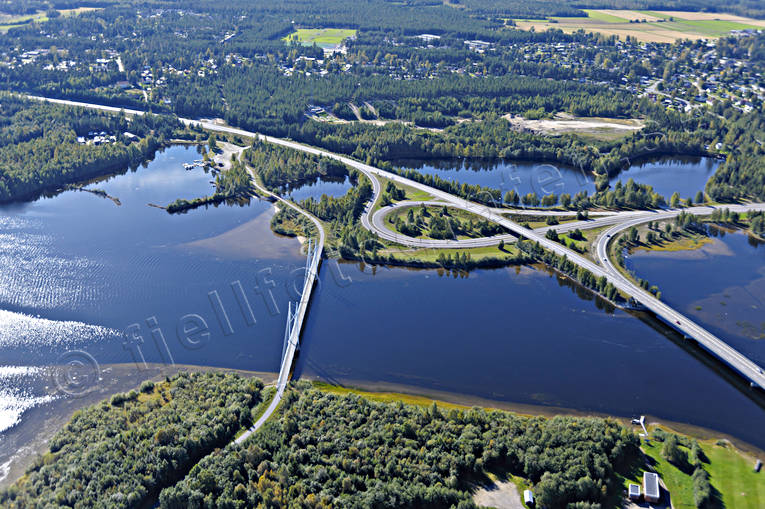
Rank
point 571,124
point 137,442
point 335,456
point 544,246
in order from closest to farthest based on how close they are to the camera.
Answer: point 335,456
point 137,442
point 544,246
point 571,124

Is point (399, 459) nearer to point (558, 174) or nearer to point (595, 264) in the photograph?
point (595, 264)

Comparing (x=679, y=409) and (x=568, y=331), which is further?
(x=568, y=331)

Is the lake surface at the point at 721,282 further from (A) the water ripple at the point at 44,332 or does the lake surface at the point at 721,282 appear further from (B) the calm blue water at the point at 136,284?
(A) the water ripple at the point at 44,332

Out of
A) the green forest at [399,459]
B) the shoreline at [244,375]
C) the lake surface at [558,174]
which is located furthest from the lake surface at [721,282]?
the green forest at [399,459]

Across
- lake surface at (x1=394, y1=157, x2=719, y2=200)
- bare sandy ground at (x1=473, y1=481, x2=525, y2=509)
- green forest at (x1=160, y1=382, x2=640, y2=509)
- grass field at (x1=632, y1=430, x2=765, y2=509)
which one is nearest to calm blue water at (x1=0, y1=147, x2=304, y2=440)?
green forest at (x1=160, y1=382, x2=640, y2=509)

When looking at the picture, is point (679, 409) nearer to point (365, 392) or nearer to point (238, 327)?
point (365, 392)

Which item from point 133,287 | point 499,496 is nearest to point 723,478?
point 499,496

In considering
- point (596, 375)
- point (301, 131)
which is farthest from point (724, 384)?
point (301, 131)
